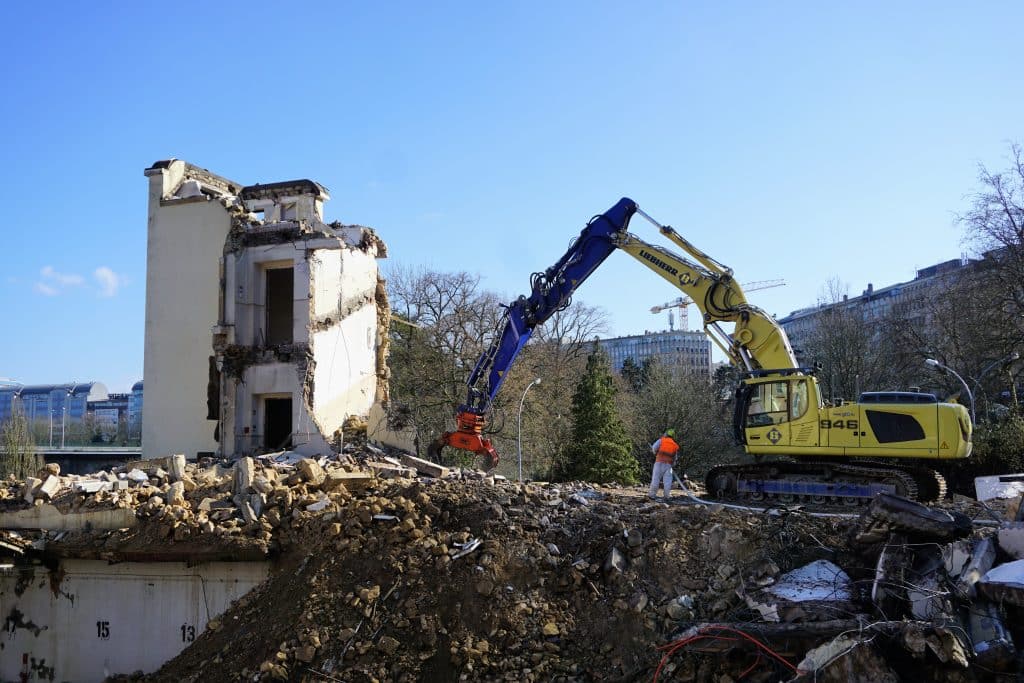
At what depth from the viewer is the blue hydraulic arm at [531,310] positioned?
56.6 feet

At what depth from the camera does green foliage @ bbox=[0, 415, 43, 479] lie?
110 ft

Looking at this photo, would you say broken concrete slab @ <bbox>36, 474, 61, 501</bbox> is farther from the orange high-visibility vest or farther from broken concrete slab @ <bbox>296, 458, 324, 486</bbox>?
the orange high-visibility vest

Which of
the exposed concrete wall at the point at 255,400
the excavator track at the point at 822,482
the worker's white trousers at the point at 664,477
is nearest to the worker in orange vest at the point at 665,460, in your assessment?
the worker's white trousers at the point at 664,477

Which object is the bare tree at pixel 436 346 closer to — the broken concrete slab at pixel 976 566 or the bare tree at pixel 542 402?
the bare tree at pixel 542 402

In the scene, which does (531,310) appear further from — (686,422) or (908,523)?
(686,422)

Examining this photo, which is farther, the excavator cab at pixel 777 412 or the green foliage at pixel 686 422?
the green foliage at pixel 686 422

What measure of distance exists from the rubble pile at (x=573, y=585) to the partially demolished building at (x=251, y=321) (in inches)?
247

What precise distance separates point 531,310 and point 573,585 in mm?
7748

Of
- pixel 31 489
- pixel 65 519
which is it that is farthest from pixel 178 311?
pixel 65 519

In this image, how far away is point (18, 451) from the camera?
34.4 meters

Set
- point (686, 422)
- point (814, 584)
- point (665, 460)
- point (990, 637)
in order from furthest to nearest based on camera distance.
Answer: point (686, 422), point (665, 460), point (814, 584), point (990, 637)

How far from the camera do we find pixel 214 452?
2117cm

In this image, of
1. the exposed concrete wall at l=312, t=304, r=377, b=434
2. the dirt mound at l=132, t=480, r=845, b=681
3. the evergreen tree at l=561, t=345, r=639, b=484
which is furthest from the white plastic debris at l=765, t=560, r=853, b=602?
the evergreen tree at l=561, t=345, r=639, b=484

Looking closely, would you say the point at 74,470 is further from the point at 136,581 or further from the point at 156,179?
the point at 136,581
